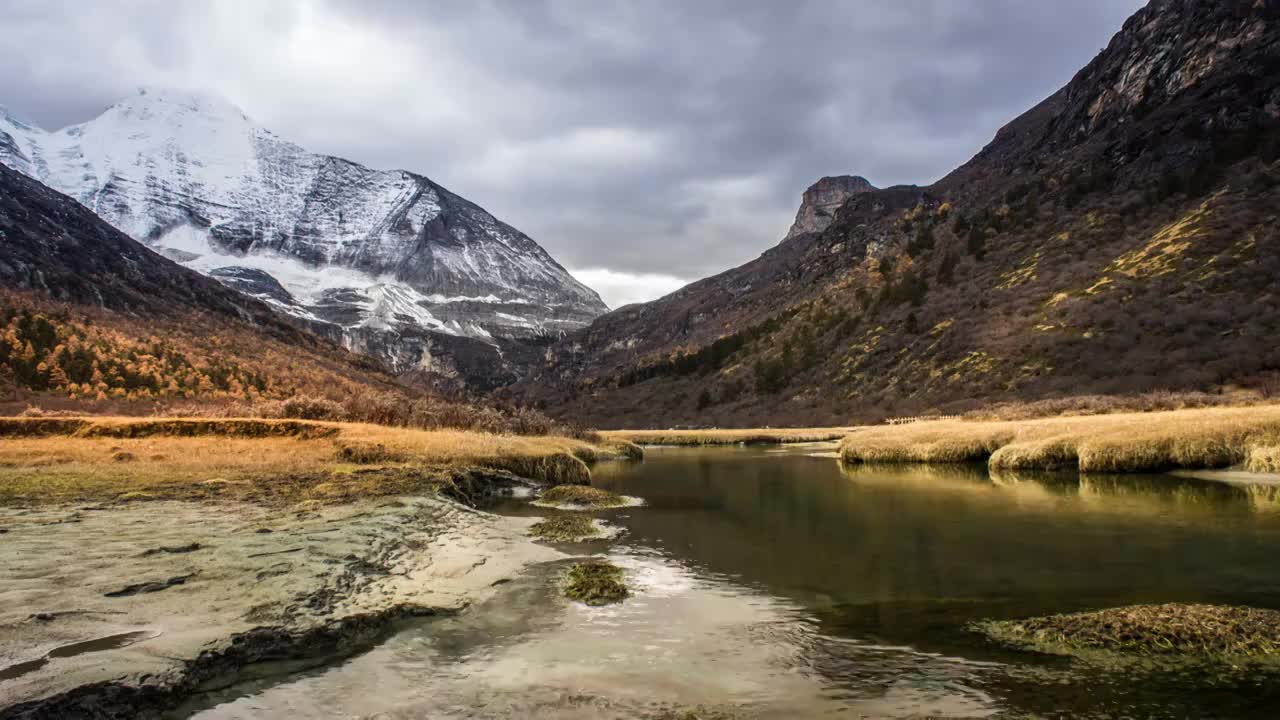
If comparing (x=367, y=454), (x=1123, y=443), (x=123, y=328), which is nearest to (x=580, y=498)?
(x=367, y=454)

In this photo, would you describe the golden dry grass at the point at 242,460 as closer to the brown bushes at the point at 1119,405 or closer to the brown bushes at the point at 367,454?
the brown bushes at the point at 367,454

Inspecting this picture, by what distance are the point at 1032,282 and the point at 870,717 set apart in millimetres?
120842

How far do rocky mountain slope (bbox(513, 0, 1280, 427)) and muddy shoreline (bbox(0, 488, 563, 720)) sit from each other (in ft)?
233

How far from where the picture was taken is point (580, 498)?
28812 millimetres

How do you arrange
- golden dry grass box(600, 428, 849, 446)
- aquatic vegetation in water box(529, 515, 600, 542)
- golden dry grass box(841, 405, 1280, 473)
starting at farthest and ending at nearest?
golden dry grass box(600, 428, 849, 446) → golden dry grass box(841, 405, 1280, 473) → aquatic vegetation in water box(529, 515, 600, 542)

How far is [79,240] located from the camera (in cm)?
14350

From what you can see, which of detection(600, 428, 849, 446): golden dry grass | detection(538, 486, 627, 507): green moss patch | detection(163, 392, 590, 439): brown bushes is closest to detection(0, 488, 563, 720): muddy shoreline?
detection(538, 486, 627, 507): green moss patch

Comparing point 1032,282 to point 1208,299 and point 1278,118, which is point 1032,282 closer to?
point 1208,299

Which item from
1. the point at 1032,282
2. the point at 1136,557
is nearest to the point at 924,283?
the point at 1032,282

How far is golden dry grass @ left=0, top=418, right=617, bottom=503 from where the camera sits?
2277 centimetres

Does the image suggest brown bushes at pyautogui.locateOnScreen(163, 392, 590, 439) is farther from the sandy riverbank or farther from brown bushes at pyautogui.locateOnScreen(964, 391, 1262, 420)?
brown bushes at pyautogui.locateOnScreen(964, 391, 1262, 420)

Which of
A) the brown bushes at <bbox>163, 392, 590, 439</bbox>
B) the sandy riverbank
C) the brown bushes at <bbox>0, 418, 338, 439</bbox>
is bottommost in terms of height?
the sandy riverbank

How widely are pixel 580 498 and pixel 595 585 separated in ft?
48.1

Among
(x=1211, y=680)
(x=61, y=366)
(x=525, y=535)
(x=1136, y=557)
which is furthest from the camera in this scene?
(x=61, y=366)
